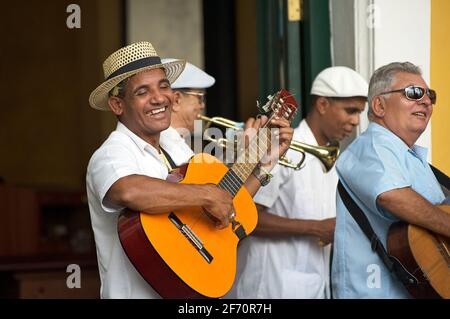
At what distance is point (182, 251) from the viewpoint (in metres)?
3.35

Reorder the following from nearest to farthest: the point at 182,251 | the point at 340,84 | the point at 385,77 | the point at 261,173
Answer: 1. the point at 182,251
2. the point at 385,77
3. the point at 261,173
4. the point at 340,84

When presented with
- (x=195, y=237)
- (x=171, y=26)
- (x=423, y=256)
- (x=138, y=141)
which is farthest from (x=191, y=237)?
(x=171, y=26)

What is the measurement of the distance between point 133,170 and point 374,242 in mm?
885

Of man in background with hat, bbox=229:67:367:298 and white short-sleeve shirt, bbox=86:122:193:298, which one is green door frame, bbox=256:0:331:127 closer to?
man in background with hat, bbox=229:67:367:298

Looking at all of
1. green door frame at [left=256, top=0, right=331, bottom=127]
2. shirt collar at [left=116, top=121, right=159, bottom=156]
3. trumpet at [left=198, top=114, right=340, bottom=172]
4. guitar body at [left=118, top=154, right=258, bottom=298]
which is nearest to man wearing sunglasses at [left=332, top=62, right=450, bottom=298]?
guitar body at [left=118, top=154, right=258, bottom=298]

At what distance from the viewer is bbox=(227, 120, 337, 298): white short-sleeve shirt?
15.1 ft

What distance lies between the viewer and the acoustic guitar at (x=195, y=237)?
3268mm

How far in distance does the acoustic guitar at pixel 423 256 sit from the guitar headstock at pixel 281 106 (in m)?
0.60

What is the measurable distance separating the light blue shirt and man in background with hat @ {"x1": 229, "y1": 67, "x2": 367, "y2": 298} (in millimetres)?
838

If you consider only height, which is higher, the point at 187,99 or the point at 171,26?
the point at 171,26

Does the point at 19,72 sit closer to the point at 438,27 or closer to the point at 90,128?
the point at 90,128

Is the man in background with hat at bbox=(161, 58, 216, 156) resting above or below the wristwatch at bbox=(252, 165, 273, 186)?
above

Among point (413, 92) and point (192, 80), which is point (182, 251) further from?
point (192, 80)

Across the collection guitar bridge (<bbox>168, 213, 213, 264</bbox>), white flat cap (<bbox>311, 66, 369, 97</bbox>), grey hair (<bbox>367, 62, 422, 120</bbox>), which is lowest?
guitar bridge (<bbox>168, 213, 213, 264</bbox>)
